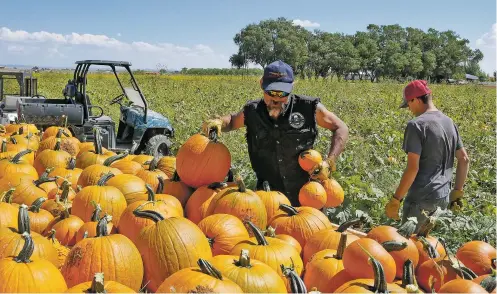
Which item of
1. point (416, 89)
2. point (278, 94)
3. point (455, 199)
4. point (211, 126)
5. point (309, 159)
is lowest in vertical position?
point (455, 199)

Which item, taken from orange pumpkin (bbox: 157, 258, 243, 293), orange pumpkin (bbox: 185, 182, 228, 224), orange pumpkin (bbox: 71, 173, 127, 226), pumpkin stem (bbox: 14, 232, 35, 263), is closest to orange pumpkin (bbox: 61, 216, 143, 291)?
pumpkin stem (bbox: 14, 232, 35, 263)

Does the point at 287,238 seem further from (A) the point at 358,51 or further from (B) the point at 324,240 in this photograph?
(A) the point at 358,51

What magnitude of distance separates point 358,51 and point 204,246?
88.7 m

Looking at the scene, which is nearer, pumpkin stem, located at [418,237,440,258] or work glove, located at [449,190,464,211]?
pumpkin stem, located at [418,237,440,258]

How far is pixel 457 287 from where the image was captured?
1.57 meters

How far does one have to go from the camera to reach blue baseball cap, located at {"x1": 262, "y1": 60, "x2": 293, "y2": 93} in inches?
135

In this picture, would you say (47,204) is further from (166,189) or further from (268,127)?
(268,127)

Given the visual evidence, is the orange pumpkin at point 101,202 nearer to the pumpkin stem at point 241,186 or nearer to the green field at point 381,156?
the pumpkin stem at point 241,186

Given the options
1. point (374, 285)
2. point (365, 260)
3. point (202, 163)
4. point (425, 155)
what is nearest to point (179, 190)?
point (202, 163)

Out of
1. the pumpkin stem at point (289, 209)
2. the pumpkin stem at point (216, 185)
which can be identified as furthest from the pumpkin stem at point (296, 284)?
the pumpkin stem at point (216, 185)

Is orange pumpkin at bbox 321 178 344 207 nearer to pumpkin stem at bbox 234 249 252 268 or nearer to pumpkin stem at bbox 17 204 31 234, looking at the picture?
pumpkin stem at bbox 234 249 252 268

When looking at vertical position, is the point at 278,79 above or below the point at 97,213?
above

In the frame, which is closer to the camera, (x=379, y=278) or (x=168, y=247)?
(x=379, y=278)

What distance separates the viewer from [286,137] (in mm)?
3703
